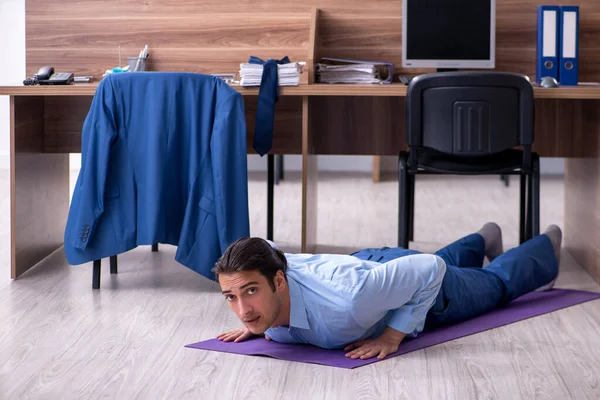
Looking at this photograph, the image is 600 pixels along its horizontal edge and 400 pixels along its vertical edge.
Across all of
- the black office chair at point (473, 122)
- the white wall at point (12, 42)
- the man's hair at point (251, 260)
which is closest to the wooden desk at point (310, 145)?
the black office chair at point (473, 122)

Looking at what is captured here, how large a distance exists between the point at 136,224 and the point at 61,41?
108 centimetres

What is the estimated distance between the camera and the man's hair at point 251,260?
2109 millimetres

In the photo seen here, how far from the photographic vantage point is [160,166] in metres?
2.97

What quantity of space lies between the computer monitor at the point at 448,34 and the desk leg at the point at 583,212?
0.54 metres

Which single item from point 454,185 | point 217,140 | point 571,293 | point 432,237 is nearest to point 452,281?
point 571,293

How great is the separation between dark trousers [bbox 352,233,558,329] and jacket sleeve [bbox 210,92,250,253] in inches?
17.7

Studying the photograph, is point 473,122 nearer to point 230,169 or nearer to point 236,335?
point 230,169

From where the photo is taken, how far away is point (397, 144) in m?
3.71

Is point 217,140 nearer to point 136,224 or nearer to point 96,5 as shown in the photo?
point 136,224

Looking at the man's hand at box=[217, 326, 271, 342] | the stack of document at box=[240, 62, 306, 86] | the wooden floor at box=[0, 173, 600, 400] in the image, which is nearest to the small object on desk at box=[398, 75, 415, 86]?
the stack of document at box=[240, 62, 306, 86]

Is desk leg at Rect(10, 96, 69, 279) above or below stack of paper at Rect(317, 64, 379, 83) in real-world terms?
below

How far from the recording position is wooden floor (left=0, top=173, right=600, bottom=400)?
210 cm

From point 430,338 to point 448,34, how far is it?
1.48 m

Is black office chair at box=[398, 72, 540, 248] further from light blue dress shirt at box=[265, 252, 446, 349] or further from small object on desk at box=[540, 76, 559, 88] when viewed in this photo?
light blue dress shirt at box=[265, 252, 446, 349]
